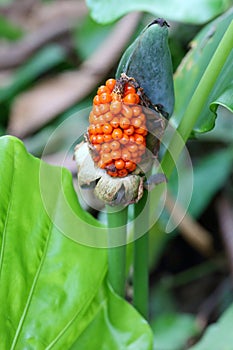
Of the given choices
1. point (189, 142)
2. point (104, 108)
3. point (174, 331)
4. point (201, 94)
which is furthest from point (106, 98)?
point (189, 142)

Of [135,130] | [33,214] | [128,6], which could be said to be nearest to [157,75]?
[135,130]

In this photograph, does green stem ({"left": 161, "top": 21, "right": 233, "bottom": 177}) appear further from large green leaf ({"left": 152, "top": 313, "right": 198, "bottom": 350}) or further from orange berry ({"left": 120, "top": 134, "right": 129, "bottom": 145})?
large green leaf ({"left": 152, "top": 313, "right": 198, "bottom": 350})

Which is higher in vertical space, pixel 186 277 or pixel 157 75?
pixel 157 75

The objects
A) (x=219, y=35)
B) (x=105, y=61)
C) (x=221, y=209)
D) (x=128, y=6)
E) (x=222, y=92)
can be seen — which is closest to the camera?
(x=222, y=92)

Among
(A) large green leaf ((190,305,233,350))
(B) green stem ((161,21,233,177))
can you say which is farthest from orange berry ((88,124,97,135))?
(A) large green leaf ((190,305,233,350))

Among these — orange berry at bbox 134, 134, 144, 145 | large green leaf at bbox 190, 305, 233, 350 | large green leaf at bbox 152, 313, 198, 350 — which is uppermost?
orange berry at bbox 134, 134, 144, 145

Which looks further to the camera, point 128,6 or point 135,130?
point 128,6

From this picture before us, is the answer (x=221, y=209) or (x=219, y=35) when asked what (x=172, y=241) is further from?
(x=219, y=35)
